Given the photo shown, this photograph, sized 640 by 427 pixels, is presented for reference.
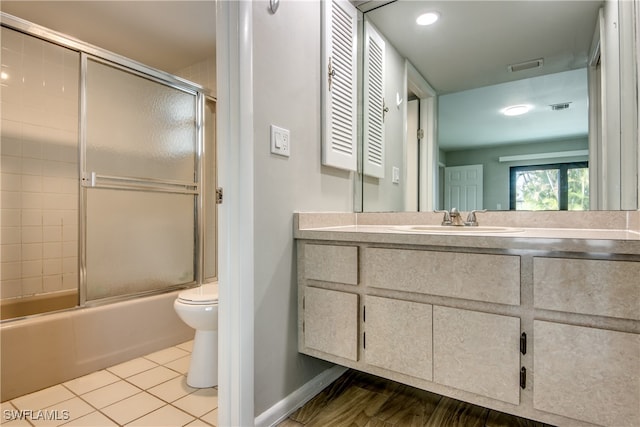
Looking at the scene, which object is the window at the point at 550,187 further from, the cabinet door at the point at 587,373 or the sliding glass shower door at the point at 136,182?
the sliding glass shower door at the point at 136,182

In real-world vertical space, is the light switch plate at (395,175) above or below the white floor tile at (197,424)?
above

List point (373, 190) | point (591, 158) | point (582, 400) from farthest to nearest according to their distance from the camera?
point (373, 190) → point (591, 158) → point (582, 400)

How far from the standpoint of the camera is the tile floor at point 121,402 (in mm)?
1387

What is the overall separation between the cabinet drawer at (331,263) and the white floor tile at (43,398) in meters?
1.33

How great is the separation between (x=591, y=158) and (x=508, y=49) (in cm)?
63

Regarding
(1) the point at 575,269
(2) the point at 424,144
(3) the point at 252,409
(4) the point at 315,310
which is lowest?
(3) the point at 252,409

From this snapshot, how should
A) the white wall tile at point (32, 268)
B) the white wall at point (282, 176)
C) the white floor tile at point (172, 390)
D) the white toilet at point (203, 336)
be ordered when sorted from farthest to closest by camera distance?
1. the white wall tile at point (32, 268)
2. the white toilet at point (203, 336)
3. the white floor tile at point (172, 390)
4. the white wall at point (282, 176)

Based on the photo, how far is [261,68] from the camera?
126 centimetres

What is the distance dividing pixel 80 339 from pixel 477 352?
200cm

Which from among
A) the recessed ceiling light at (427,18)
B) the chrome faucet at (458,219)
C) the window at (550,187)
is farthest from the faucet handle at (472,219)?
the recessed ceiling light at (427,18)

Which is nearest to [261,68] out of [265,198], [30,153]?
[265,198]

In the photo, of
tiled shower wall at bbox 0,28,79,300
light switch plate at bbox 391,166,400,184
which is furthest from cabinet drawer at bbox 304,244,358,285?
tiled shower wall at bbox 0,28,79,300

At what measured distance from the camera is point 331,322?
1371 millimetres

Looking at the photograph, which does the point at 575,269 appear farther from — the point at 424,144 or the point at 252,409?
the point at 252,409
